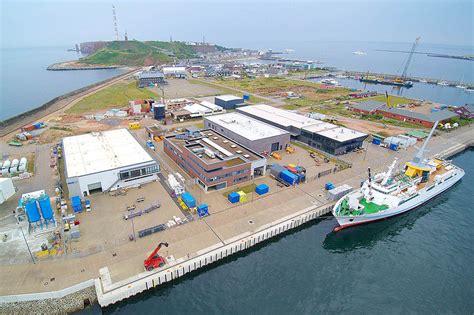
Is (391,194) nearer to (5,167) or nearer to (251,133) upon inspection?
(251,133)

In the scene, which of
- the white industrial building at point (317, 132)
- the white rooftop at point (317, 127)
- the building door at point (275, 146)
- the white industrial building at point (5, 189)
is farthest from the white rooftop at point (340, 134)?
the white industrial building at point (5, 189)

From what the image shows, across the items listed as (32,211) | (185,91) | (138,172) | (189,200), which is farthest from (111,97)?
(189,200)

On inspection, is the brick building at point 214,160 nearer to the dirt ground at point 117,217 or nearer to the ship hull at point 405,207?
the dirt ground at point 117,217

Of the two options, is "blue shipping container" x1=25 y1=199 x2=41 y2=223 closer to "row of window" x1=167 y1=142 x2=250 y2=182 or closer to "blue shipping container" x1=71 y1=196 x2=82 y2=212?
"blue shipping container" x1=71 y1=196 x2=82 y2=212

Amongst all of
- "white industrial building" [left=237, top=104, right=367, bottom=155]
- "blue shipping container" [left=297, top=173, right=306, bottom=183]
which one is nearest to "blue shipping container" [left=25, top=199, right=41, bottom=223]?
"blue shipping container" [left=297, top=173, right=306, bottom=183]

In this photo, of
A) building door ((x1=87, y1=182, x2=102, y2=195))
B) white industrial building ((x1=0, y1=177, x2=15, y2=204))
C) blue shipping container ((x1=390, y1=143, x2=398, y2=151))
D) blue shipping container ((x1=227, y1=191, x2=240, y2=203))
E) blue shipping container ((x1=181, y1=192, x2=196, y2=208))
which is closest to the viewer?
blue shipping container ((x1=181, y1=192, x2=196, y2=208))

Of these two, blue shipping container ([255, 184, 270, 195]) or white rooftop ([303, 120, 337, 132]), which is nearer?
blue shipping container ([255, 184, 270, 195])
